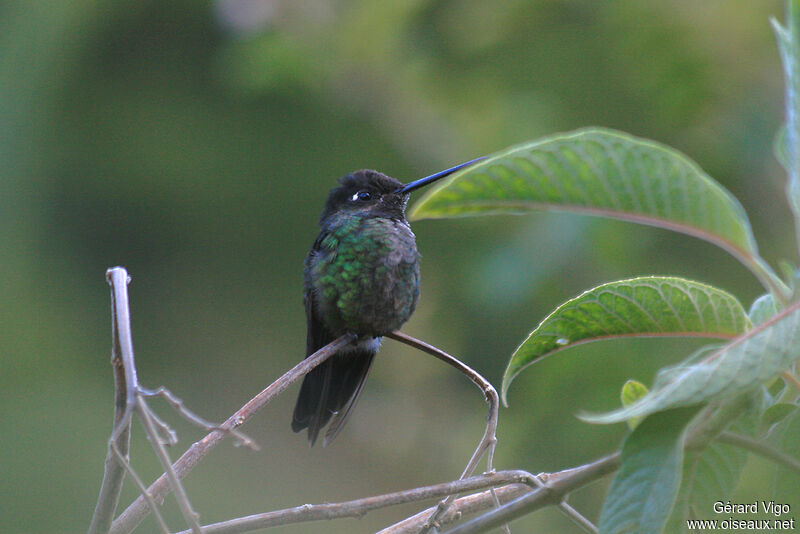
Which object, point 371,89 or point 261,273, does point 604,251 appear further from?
point 261,273

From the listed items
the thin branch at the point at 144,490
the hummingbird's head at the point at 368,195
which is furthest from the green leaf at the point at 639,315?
the hummingbird's head at the point at 368,195

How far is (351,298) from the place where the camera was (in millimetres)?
1499

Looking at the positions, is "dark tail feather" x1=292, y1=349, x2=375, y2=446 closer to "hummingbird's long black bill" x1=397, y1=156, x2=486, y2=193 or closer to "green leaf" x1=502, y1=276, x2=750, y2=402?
"hummingbird's long black bill" x1=397, y1=156, x2=486, y2=193

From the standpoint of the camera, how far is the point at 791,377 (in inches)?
23.9

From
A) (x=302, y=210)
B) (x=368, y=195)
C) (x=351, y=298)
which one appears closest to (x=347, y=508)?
(x=351, y=298)

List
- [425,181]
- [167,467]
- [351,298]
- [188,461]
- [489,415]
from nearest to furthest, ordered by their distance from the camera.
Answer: [167,467] < [188,461] < [489,415] < [351,298] < [425,181]

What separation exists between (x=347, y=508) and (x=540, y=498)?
178 millimetres

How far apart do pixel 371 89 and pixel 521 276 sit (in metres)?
1.05

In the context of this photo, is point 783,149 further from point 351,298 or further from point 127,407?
point 351,298

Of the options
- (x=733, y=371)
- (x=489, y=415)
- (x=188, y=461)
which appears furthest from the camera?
(x=489, y=415)

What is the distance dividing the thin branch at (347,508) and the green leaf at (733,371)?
0.58ft

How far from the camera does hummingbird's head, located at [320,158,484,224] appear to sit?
1737 millimetres

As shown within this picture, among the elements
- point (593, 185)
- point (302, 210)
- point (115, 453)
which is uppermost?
point (302, 210)

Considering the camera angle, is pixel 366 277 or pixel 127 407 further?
pixel 366 277
